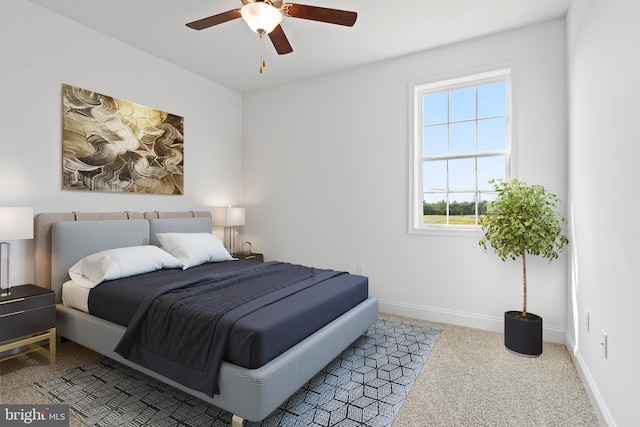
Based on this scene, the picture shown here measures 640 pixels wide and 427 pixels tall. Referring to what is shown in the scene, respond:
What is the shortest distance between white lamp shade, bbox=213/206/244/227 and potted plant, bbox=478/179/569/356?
305 cm

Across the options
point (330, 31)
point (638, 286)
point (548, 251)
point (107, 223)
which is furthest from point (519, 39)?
point (107, 223)

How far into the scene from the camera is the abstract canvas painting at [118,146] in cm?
303

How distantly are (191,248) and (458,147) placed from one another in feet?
9.85

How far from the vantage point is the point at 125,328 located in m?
2.27

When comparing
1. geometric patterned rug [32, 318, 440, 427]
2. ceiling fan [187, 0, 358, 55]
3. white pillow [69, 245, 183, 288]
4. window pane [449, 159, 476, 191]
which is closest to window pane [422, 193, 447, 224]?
window pane [449, 159, 476, 191]

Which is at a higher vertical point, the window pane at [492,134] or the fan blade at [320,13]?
the fan blade at [320,13]

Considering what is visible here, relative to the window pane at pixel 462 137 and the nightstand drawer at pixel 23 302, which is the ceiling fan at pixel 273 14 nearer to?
the window pane at pixel 462 137

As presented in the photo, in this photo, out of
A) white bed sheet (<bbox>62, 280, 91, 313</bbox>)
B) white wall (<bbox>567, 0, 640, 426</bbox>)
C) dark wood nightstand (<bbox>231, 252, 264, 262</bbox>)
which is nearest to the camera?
white wall (<bbox>567, 0, 640, 426</bbox>)

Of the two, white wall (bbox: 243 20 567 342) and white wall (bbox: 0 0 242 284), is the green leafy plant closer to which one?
white wall (bbox: 243 20 567 342)

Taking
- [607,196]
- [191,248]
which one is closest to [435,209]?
[607,196]

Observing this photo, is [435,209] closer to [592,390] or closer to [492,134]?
[492,134]

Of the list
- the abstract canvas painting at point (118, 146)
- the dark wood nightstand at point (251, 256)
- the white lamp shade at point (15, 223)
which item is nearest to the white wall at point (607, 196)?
the dark wood nightstand at point (251, 256)

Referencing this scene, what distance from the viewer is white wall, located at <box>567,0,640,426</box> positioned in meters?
1.48

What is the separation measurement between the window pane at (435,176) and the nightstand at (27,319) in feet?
11.8
